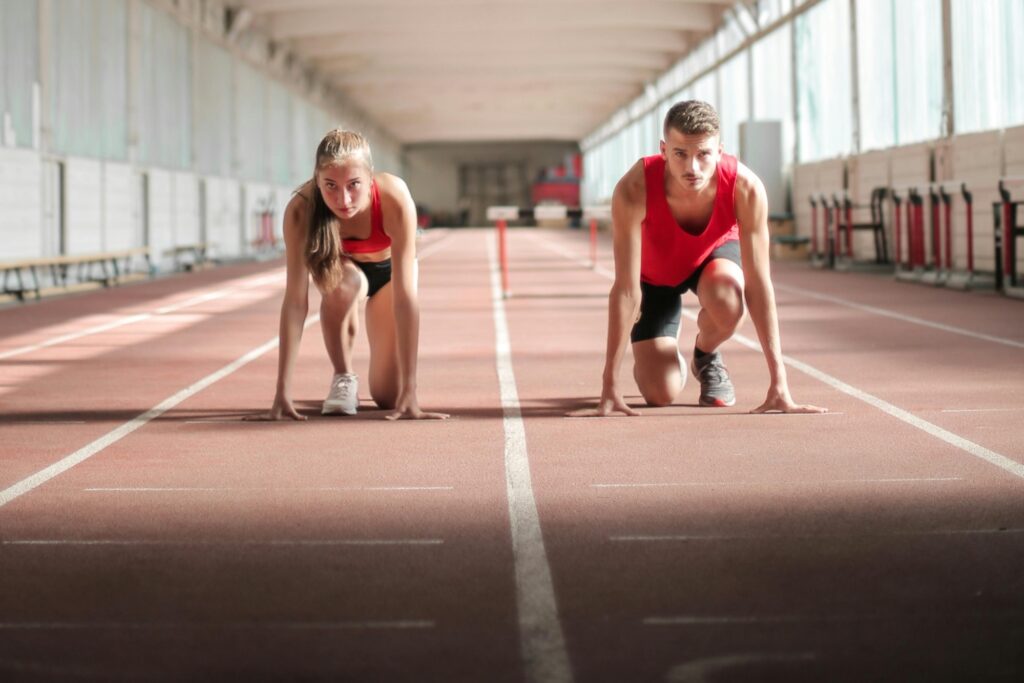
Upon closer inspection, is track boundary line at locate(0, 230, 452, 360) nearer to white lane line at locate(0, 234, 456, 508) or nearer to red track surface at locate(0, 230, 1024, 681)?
white lane line at locate(0, 234, 456, 508)

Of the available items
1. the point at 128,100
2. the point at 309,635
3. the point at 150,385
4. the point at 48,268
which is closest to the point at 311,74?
the point at 128,100

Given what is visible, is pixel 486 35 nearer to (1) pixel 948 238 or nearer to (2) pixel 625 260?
(1) pixel 948 238

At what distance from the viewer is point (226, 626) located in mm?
3217

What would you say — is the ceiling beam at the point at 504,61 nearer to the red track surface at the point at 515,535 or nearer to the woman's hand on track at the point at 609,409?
the red track surface at the point at 515,535

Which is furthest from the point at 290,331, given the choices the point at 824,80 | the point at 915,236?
the point at 824,80

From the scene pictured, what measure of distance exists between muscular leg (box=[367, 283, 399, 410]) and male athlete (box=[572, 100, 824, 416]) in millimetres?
965

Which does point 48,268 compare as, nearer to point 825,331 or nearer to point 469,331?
point 469,331

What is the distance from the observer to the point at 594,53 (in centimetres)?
4472

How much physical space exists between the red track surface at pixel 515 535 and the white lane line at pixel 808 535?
0.04 ft

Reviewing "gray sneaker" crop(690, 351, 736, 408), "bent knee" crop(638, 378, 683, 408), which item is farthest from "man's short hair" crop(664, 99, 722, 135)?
"gray sneaker" crop(690, 351, 736, 408)

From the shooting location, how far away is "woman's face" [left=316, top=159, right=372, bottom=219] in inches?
237

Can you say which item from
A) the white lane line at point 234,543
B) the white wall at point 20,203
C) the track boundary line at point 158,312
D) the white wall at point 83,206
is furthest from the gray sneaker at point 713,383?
the white wall at point 83,206

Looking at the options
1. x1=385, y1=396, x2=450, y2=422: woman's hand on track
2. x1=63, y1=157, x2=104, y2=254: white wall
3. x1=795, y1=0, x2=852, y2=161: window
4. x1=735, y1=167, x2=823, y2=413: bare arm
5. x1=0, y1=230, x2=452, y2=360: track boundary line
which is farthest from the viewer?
x1=795, y1=0, x2=852, y2=161: window

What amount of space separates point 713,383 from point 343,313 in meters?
1.78
